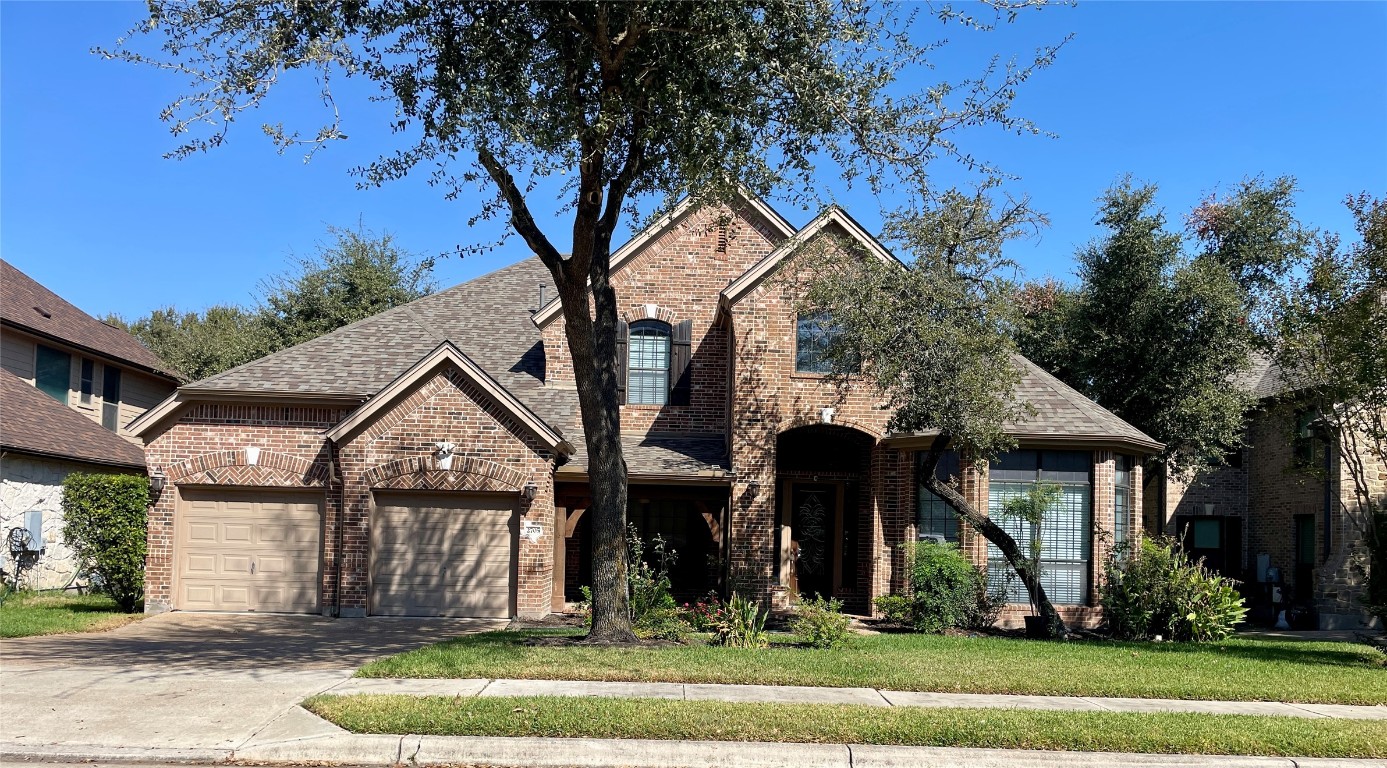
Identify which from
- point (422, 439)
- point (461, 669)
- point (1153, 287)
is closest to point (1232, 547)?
point (1153, 287)

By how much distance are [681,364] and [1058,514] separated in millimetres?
7518

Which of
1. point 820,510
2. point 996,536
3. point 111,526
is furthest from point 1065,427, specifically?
point 111,526

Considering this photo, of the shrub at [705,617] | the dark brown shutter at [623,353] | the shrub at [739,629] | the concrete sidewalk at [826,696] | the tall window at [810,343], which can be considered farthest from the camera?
the dark brown shutter at [623,353]

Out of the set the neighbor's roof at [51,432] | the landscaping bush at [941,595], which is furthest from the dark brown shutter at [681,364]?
the neighbor's roof at [51,432]

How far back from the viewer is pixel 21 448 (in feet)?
63.5

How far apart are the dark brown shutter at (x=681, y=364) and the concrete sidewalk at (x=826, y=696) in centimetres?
1029

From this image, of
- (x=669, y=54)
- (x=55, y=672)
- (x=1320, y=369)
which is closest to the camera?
(x=55, y=672)

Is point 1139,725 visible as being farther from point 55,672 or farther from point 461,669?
point 55,672

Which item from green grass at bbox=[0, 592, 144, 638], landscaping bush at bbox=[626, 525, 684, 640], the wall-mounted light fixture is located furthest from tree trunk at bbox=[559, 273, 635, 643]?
green grass at bbox=[0, 592, 144, 638]

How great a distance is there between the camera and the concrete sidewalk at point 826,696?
9898 millimetres

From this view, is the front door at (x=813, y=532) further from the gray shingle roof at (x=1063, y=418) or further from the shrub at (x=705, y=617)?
the shrub at (x=705, y=617)

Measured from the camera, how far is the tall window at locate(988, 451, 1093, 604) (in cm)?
1873

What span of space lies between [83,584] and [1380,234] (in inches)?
960

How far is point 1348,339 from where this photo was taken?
14719 millimetres
